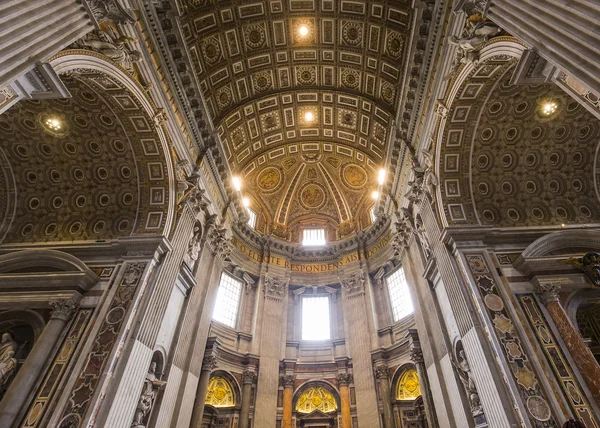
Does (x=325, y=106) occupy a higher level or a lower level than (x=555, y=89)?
higher

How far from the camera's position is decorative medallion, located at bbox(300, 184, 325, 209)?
23578 millimetres

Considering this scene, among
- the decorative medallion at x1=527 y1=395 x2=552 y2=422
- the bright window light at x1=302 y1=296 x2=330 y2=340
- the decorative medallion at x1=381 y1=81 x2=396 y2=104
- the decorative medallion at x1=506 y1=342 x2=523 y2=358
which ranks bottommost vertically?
the decorative medallion at x1=527 y1=395 x2=552 y2=422

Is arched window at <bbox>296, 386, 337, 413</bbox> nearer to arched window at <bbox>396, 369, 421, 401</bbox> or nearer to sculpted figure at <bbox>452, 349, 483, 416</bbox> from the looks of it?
arched window at <bbox>396, 369, 421, 401</bbox>

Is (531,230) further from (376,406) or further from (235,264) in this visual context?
(235,264)

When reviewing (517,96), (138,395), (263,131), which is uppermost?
(263,131)

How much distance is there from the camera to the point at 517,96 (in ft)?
34.3

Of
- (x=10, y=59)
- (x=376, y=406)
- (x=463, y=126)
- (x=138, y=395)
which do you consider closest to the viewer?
(x=10, y=59)

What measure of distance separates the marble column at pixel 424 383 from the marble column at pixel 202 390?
8.13m

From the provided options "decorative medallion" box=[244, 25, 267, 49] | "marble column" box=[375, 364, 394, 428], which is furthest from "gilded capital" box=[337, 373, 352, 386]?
"decorative medallion" box=[244, 25, 267, 49]

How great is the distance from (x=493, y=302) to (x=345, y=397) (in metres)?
9.50

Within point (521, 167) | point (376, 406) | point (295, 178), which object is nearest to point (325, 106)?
point (295, 178)

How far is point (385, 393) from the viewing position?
14305mm

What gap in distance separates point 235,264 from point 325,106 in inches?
400

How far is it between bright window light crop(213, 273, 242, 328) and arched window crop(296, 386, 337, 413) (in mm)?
4958
